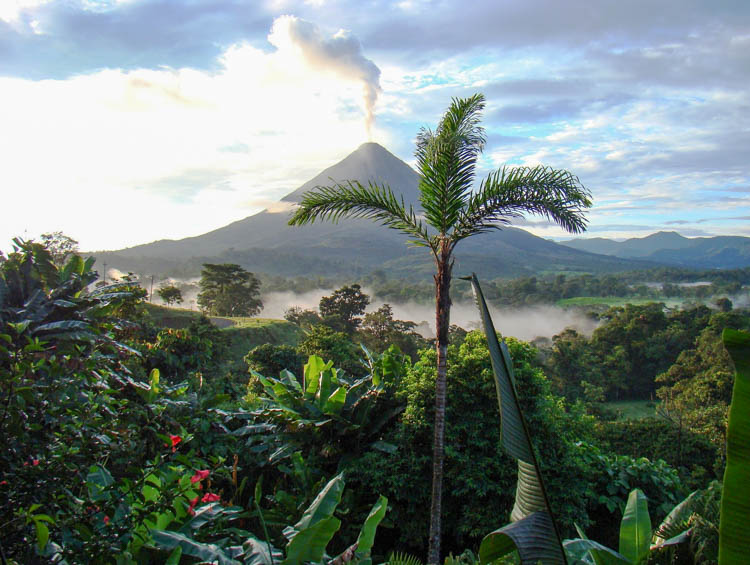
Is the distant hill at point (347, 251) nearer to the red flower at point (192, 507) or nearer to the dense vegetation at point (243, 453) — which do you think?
the dense vegetation at point (243, 453)

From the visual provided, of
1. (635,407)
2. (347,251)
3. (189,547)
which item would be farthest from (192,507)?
(347,251)

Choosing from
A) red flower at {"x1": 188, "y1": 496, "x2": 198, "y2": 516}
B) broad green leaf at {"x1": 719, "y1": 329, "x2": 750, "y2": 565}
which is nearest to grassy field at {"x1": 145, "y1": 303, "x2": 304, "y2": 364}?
red flower at {"x1": 188, "y1": 496, "x2": 198, "y2": 516}

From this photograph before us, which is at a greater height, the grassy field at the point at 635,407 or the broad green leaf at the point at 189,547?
the broad green leaf at the point at 189,547

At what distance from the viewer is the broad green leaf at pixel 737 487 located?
0.86 metres

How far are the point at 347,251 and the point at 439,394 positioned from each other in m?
146

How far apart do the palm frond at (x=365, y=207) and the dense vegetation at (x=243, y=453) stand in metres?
1.94

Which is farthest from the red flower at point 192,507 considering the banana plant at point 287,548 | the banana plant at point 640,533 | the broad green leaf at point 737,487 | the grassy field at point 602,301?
the grassy field at point 602,301

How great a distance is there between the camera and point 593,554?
5.08 feet

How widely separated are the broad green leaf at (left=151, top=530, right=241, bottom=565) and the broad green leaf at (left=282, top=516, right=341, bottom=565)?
38 cm

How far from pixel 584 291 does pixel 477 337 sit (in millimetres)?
76647

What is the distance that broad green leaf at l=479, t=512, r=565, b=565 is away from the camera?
92 cm

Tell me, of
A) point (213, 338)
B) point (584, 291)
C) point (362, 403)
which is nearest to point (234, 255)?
point (584, 291)

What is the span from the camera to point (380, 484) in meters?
5.60

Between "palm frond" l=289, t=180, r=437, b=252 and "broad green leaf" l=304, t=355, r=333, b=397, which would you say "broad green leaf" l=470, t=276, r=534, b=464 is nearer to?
"palm frond" l=289, t=180, r=437, b=252
